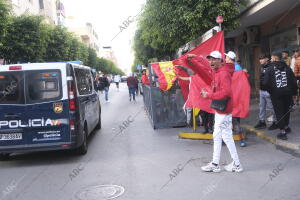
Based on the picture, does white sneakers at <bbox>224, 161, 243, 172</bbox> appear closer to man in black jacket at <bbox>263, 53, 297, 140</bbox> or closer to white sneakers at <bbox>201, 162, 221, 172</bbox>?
white sneakers at <bbox>201, 162, 221, 172</bbox>

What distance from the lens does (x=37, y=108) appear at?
686cm

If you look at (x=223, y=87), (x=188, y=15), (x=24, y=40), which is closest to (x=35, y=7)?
(x=24, y=40)

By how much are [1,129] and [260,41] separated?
13.3 metres

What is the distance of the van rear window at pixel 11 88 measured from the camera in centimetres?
695

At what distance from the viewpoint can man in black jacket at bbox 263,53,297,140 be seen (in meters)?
7.48

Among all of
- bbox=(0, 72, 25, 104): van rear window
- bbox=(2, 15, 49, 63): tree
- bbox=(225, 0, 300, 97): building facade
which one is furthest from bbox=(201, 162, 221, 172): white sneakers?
bbox=(2, 15, 49, 63): tree

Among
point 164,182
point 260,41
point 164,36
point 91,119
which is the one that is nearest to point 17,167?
point 91,119

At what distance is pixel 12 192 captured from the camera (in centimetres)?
531

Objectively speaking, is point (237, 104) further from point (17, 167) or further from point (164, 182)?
point (17, 167)

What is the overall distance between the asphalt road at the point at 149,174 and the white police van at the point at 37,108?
0.45 m

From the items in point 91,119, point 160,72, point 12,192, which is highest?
point 160,72

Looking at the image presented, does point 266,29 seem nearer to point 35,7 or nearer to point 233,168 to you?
point 233,168

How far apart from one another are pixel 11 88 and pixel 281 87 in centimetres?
525

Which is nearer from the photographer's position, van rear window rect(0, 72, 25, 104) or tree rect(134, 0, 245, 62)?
van rear window rect(0, 72, 25, 104)
